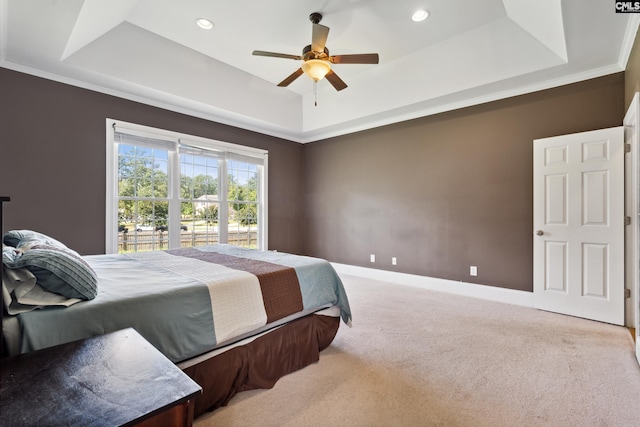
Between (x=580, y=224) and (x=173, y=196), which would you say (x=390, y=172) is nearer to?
(x=580, y=224)

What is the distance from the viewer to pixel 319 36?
9.20ft

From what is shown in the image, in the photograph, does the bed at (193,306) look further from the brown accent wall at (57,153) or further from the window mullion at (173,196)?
the window mullion at (173,196)

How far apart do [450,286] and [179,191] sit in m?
4.18

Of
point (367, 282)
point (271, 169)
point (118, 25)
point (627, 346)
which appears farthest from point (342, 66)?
point (627, 346)

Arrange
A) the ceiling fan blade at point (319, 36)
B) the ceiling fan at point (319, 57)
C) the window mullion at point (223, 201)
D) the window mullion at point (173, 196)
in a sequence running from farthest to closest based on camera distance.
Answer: the window mullion at point (223, 201)
the window mullion at point (173, 196)
the ceiling fan at point (319, 57)
the ceiling fan blade at point (319, 36)

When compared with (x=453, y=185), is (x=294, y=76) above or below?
above

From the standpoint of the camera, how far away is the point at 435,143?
14.4 feet

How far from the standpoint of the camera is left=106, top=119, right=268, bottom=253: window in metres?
3.83

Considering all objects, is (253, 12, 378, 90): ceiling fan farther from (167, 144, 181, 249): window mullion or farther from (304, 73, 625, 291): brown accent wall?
(167, 144, 181, 249): window mullion

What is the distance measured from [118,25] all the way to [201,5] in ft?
3.51

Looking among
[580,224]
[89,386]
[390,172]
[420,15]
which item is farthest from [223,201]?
[580,224]

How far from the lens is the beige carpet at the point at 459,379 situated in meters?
1.65

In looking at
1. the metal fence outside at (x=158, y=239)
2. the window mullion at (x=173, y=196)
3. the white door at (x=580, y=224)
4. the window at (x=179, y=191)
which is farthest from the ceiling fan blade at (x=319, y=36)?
the metal fence outside at (x=158, y=239)

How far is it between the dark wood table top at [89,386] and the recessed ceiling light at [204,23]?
11.3 ft
